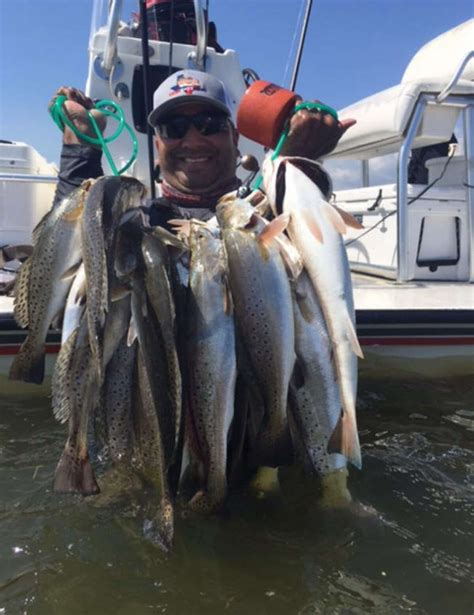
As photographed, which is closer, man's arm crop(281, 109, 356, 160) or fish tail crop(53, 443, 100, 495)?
fish tail crop(53, 443, 100, 495)

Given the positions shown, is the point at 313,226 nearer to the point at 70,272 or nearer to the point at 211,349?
the point at 211,349

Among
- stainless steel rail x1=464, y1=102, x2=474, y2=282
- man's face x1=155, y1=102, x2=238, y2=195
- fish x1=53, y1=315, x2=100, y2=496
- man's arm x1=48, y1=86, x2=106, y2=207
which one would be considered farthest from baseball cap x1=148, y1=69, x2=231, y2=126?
stainless steel rail x1=464, y1=102, x2=474, y2=282

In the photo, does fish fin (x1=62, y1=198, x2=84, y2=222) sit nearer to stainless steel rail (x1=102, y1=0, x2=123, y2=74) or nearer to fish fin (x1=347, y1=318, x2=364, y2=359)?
fish fin (x1=347, y1=318, x2=364, y2=359)

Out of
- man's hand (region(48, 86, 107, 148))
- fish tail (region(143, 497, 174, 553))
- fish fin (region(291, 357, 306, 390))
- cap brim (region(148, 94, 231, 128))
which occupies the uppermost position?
cap brim (region(148, 94, 231, 128))

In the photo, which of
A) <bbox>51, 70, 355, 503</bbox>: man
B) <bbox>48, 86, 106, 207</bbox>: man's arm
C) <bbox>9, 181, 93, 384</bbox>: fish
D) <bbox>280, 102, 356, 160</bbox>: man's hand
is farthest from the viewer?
<bbox>51, 70, 355, 503</bbox>: man

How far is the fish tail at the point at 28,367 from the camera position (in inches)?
93.9

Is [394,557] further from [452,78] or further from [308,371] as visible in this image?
[452,78]

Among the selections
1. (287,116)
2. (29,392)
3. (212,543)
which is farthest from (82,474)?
(29,392)

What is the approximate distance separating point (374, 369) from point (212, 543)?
9.40ft

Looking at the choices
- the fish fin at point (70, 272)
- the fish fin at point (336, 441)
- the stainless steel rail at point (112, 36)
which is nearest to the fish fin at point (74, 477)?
the fish fin at point (70, 272)

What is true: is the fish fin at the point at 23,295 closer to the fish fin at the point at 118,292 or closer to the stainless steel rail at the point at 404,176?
the fish fin at the point at 118,292

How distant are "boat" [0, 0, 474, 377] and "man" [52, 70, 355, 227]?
1.70 m

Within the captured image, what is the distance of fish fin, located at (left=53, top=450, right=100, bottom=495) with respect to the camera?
7.02ft

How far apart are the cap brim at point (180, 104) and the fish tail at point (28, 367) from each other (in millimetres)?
1593
